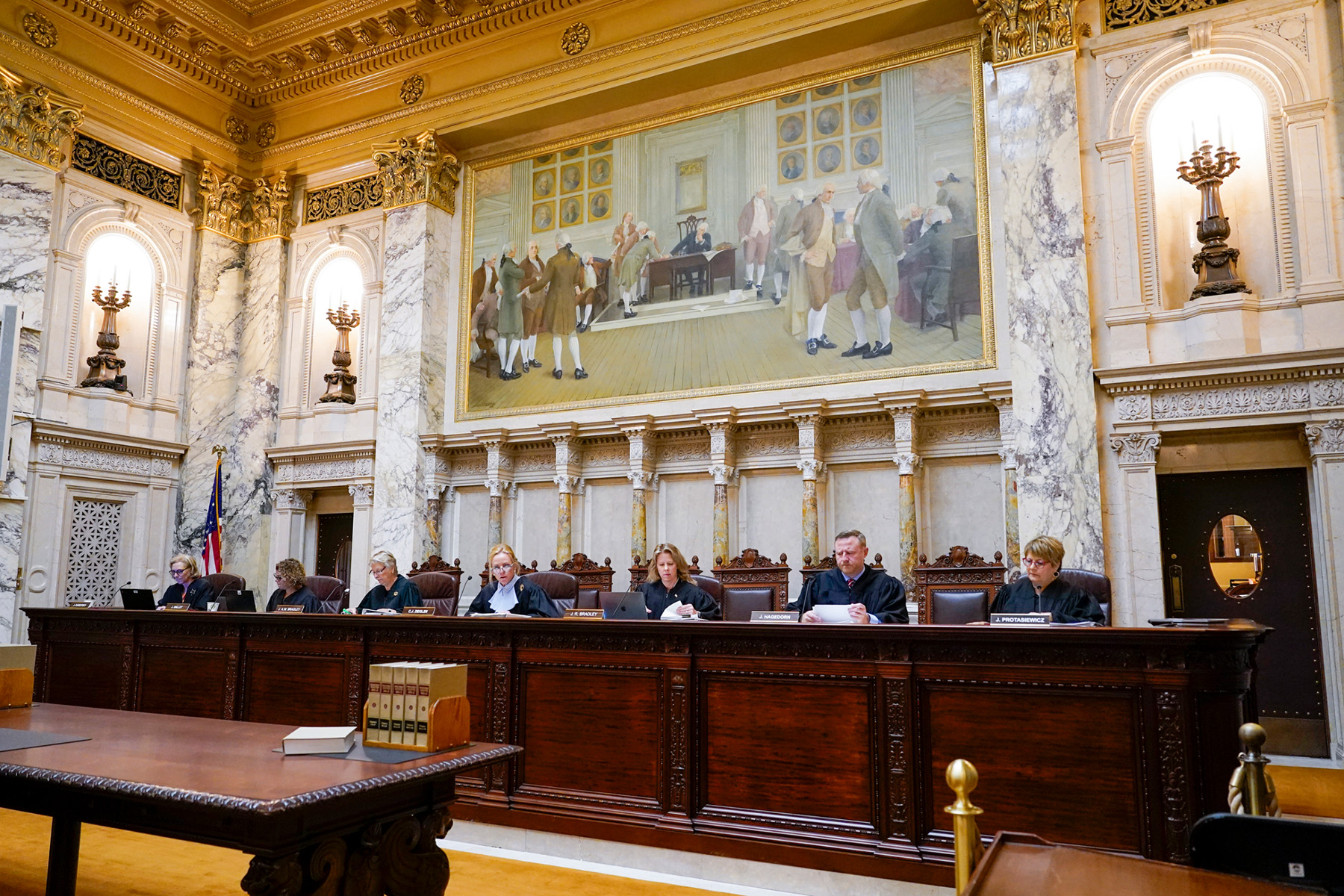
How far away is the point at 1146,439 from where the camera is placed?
25.0 feet

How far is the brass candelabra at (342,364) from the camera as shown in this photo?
11875 millimetres

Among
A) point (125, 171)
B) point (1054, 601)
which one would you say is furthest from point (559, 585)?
point (125, 171)

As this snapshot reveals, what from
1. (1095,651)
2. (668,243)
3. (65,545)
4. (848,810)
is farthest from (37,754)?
(65,545)

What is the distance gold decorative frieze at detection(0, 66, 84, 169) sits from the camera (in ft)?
32.0

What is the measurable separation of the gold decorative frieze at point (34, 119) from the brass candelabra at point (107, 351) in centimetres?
158

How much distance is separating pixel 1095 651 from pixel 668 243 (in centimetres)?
751

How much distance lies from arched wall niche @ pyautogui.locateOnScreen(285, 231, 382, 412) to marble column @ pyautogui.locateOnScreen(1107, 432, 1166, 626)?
9.05 meters

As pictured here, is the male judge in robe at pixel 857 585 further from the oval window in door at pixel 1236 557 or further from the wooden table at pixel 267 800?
the oval window in door at pixel 1236 557

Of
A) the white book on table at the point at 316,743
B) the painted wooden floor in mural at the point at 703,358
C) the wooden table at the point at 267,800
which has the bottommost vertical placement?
the wooden table at the point at 267,800

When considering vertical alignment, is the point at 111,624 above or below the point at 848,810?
above

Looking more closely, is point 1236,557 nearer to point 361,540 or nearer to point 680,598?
point 680,598

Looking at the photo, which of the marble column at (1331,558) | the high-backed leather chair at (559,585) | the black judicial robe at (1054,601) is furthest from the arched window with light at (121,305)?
the marble column at (1331,558)

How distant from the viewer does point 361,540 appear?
11.2 meters

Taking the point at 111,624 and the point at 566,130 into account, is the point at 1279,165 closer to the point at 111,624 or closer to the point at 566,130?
the point at 566,130
